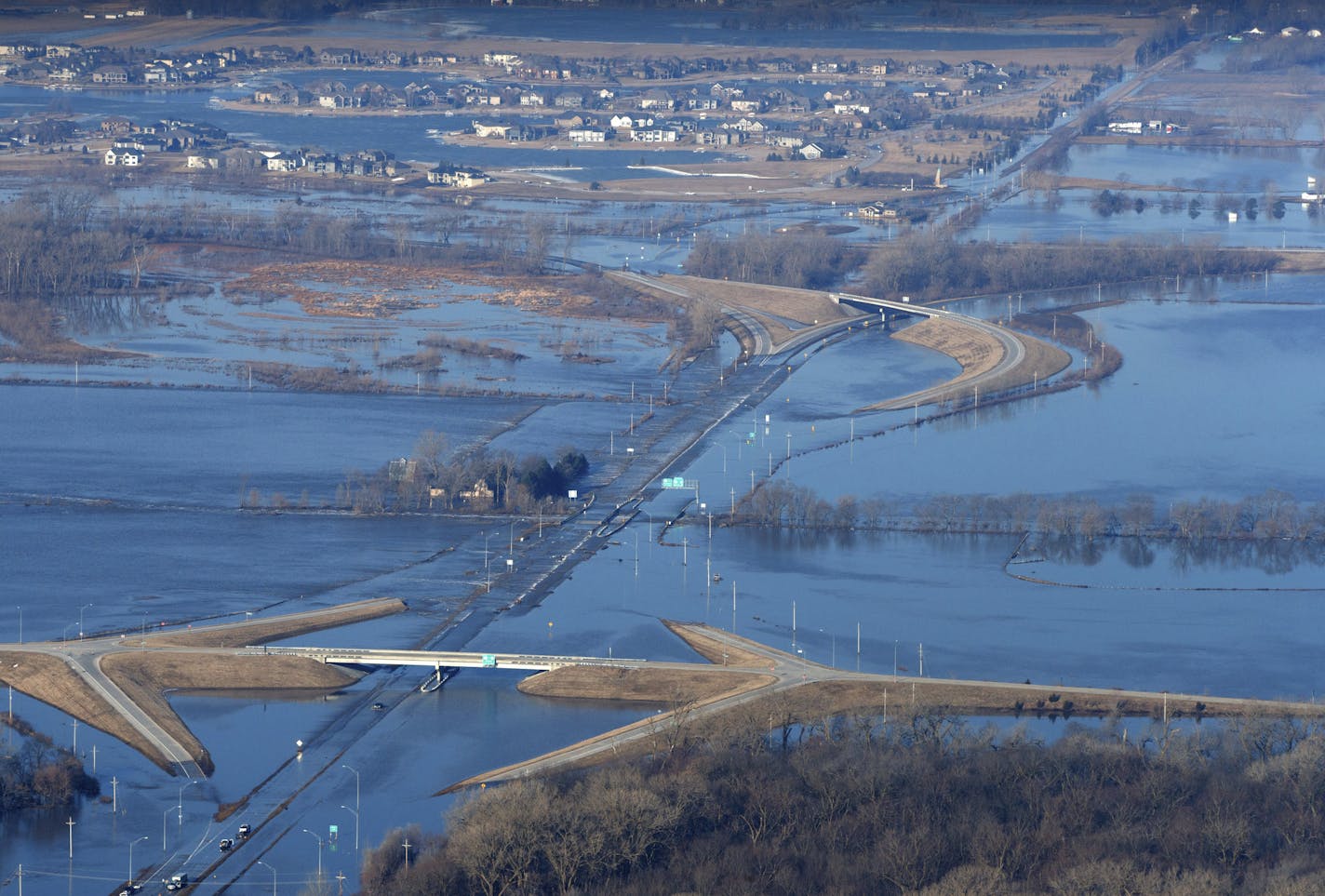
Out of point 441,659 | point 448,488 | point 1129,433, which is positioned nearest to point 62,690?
point 441,659

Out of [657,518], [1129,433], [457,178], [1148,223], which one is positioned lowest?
[657,518]

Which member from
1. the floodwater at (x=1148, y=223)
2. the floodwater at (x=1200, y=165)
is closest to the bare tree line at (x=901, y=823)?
the floodwater at (x=1148, y=223)

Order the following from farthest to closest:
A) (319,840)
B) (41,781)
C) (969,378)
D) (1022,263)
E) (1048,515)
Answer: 1. (1022,263)
2. (969,378)
3. (1048,515)
4. (41,781)
5. (319,840)

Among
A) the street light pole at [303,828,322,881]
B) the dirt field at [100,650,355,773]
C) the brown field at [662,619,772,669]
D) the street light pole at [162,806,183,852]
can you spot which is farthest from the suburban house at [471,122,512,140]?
the street light pole at [303,828,322,881]

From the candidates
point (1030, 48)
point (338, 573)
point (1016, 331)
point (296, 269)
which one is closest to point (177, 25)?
point (1030, 48)

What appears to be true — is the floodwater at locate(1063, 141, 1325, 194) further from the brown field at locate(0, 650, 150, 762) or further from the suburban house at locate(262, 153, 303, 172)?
the brown field at locate(0, 650, 150, 762)

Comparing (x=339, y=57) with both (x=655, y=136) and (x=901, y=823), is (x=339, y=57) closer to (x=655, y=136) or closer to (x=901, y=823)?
(x=655, y=136)

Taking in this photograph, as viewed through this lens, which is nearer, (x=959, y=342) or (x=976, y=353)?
(x=976, y=353)

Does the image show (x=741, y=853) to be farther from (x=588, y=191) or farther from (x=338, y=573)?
(x=588, y=191)
